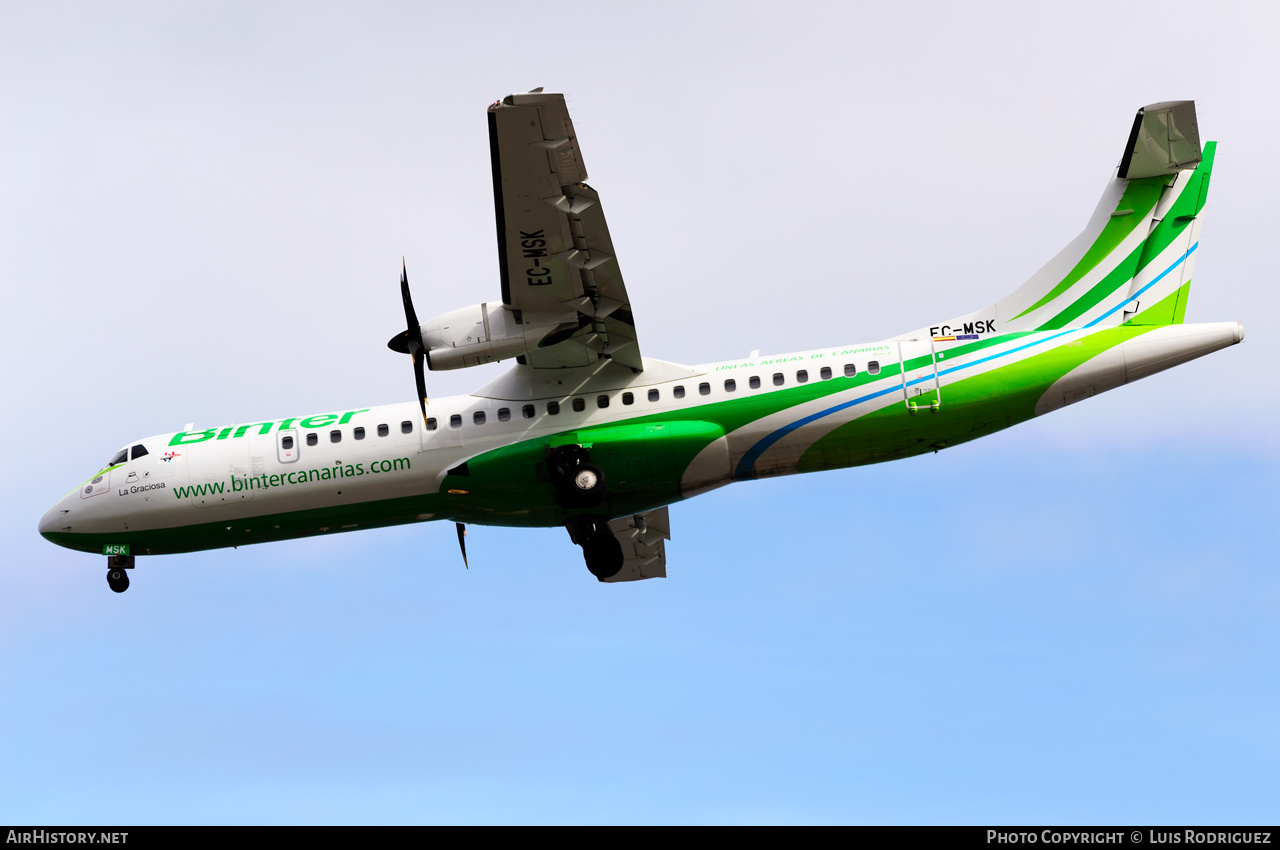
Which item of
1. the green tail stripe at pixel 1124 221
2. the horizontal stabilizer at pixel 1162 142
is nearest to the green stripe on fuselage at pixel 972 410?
the green tail stripe at pixel 1124 221

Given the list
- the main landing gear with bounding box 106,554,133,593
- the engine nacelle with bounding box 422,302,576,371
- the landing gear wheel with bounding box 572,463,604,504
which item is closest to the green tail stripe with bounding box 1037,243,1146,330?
the landing gear wheel with bounding box 572,463,604,504

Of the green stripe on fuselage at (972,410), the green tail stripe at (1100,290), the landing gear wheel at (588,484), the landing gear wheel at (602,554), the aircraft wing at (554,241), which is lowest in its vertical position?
the landing gear wheel at (602,554)

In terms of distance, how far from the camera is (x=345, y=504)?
81.8ft

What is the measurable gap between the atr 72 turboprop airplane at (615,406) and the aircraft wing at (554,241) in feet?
0.17

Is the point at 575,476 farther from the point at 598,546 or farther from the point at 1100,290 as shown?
the point at 1100,290

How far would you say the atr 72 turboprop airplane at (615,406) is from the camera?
23.5m

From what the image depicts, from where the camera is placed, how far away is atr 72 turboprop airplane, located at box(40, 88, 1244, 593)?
925 inches

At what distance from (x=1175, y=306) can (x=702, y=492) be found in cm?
952

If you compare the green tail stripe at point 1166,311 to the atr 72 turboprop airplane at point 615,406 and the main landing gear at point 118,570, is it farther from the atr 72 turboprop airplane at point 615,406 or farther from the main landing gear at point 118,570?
the main landing gear at point 118,570

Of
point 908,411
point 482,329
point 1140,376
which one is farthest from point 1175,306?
point 482,329

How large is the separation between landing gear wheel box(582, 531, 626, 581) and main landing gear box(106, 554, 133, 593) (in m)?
9.04

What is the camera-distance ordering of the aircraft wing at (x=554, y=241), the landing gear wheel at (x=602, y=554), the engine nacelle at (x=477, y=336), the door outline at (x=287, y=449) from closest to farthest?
1. the aircraft wing at (x=554, y=241)
2. the engine nacelle at (x=477, y=336)
3. the door outline at (x=287, y=449)
4. the landing gear wheel at (x=602, y=554)

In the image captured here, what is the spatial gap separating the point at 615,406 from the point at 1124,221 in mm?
10459
